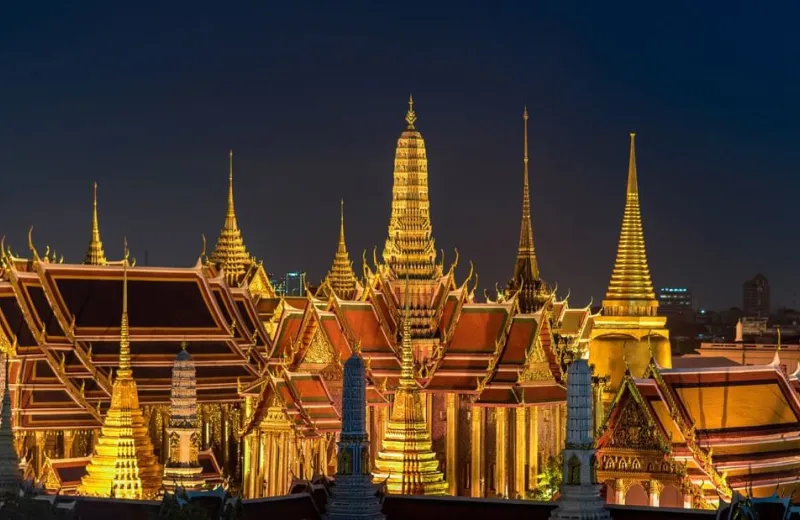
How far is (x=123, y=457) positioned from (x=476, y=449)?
1108cm

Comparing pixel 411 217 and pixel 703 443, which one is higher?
pixel 411 217

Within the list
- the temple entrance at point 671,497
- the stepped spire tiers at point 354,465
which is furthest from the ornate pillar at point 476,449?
the stepped spire tiers at point 354,465

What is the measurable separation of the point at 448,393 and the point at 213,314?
5821 millimetres

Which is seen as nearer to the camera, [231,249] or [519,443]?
[519,443]

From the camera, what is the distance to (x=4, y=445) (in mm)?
40531

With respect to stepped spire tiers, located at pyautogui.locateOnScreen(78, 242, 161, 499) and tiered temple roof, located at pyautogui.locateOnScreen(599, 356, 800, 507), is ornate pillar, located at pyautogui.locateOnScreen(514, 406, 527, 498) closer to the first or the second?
tiered temple roof, located at pyautogui.locateOnScreen(599, 356, 800, 507)

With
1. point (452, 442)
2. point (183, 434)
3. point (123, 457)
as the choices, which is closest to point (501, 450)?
point (452, 442)

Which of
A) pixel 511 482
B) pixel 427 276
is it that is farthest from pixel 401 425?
pixel 427 276

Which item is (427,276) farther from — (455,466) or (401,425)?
(401,425)

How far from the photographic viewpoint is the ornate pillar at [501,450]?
5300 cm

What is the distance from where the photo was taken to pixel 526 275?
70.8 m

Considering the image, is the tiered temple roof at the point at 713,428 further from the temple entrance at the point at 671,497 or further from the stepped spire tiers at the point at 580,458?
the stepped spire tiers at the point at 580,458

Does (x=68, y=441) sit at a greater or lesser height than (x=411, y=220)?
lesser

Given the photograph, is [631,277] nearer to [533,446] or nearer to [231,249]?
[533,446]
